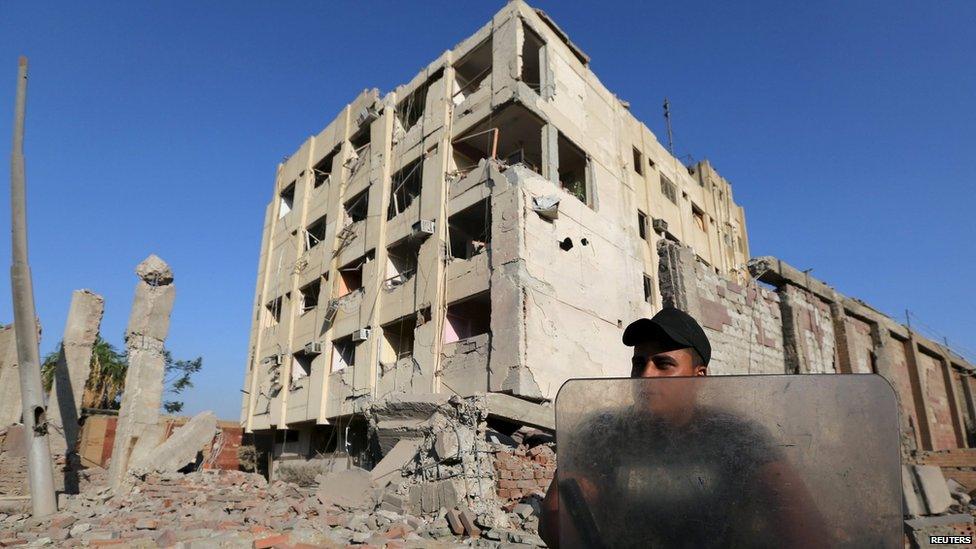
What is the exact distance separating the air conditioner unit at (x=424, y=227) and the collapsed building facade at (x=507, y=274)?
0.20 feet

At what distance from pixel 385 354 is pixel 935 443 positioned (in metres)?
15.3

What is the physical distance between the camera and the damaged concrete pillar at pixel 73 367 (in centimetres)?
1365

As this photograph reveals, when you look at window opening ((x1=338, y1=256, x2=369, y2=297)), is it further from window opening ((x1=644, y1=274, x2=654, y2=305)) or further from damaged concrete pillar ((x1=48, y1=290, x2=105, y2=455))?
window opening ((x1=644, y1=274, x2=654, y2=305))

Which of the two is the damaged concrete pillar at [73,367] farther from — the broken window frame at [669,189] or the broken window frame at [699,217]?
the broken window frame at [699,217]

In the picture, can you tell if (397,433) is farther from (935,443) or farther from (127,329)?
(935,443)

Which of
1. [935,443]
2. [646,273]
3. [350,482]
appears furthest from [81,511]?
[935,443]

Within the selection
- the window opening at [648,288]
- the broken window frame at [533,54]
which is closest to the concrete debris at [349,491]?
the broken window frame at [533,54]

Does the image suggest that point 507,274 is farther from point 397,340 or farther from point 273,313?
point 273,313

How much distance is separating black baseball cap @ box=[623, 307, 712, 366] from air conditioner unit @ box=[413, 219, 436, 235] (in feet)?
44.5

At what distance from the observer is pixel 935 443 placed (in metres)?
15.2

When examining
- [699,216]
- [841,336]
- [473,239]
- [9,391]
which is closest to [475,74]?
[473,239]

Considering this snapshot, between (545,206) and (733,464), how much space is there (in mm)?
12732

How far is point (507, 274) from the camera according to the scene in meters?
13.1

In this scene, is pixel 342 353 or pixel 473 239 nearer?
pixel 473 239
